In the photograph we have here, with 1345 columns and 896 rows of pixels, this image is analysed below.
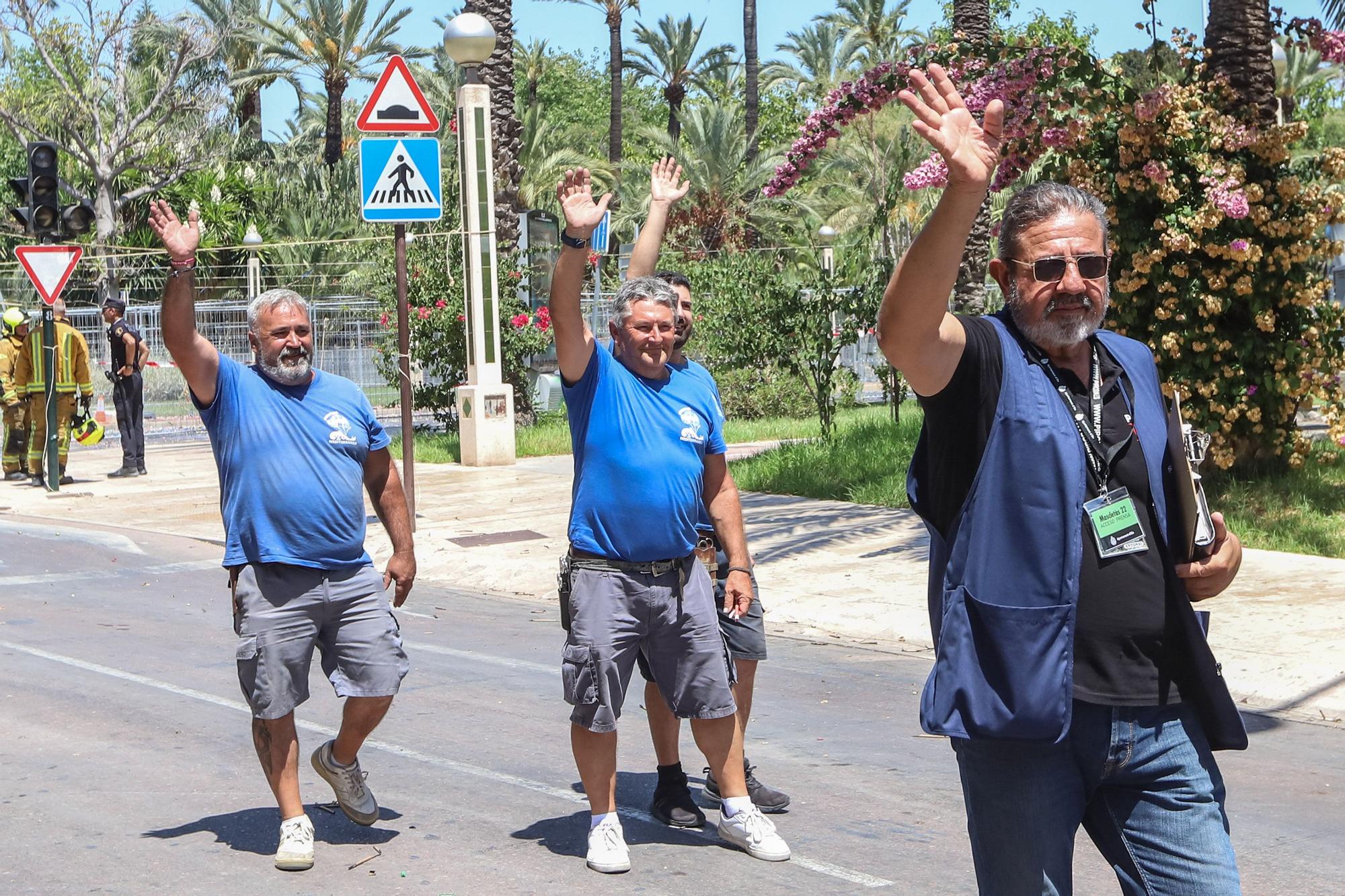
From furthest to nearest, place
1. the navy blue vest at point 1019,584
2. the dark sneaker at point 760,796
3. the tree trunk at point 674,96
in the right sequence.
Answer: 1. the tree trunk at point 674,96
2. the dark sneaker at point 760,796
3. the navy blue vest at point 1019,584

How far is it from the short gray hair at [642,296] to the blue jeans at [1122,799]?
2406 mm

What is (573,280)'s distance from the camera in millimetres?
4766

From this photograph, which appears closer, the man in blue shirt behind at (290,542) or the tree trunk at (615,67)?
the man in blue shirt behind at (290,542)

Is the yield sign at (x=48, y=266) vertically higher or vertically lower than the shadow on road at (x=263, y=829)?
higher

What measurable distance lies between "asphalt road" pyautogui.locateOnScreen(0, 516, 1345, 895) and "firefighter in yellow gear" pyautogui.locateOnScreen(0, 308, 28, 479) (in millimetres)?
9677

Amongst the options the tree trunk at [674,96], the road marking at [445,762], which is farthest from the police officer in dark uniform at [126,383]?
the tree trunk at [674,96]

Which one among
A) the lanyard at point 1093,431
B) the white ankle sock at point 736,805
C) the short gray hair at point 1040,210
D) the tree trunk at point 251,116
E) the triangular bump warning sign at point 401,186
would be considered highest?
the tree trunk at point 251,116

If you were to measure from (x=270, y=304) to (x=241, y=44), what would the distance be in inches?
1756

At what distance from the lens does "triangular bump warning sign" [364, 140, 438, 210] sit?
1205cm

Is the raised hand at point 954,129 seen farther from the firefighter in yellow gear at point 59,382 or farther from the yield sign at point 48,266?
the firefighter in yellow gear at point 59,382

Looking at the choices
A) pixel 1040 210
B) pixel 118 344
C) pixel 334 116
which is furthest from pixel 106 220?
pixel 1040 210

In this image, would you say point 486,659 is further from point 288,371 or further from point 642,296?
point 642,296

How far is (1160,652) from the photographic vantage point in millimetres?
3014

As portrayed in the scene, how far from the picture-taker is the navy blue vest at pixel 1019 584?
9.54 feet
